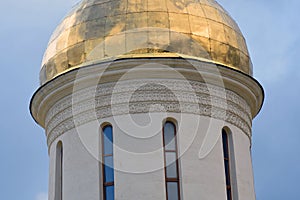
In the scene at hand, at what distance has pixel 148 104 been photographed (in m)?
16.5

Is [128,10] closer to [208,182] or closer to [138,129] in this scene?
[138,129]

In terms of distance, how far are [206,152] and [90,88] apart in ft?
8.18

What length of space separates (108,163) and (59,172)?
1.35 meters

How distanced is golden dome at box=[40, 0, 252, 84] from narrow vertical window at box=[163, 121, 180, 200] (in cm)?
144

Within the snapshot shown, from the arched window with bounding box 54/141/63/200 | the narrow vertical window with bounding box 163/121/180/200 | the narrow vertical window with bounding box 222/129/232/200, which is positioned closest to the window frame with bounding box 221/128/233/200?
the narrow vertical window with bounding box 222/129/232/200

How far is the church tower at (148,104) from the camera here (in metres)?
16.2

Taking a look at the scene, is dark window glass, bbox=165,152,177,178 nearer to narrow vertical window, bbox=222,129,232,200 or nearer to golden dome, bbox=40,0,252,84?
narrow vertical window, bbox=222,129,232,200

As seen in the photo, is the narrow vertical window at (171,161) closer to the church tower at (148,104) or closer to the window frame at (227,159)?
the church tower at (148,104)

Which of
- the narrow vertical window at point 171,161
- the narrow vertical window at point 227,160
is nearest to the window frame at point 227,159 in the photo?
the narrow vertical window at point 227,160

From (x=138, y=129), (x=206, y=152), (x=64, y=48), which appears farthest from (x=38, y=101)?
(x=206, y=152)

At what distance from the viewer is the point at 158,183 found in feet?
52.3

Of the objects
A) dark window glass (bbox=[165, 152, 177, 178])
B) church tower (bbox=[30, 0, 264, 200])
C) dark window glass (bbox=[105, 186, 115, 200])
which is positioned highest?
church tower (bbox=[30, 0, 264, 200])

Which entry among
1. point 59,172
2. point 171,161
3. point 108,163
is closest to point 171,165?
point 171,161

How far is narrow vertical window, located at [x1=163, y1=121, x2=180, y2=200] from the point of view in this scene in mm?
15984
